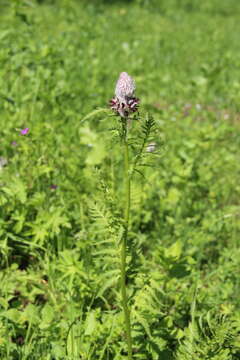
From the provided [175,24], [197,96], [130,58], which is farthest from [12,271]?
[175,24]

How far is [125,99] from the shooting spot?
1.16 meters

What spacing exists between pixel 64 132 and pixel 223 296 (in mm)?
1673

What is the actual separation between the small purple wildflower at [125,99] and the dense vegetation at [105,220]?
60 millimetres

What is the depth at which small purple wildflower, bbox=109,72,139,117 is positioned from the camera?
1.15 m

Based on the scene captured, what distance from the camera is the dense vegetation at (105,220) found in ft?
5.07

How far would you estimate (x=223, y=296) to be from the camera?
72.0 inches

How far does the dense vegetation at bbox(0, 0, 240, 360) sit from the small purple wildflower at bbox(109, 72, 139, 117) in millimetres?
60

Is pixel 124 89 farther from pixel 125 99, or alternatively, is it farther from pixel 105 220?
pixel 105 220

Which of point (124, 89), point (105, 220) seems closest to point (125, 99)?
point (124, 89)

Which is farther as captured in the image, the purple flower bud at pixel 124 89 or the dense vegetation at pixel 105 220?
the dense vegetation at pixel 105 220

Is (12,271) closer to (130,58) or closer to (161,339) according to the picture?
(161,339)

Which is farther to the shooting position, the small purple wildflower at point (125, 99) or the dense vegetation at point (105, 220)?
the dense vegetation at point (105, 220)

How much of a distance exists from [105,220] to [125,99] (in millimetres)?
425

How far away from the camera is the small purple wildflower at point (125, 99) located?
115 centimetres
